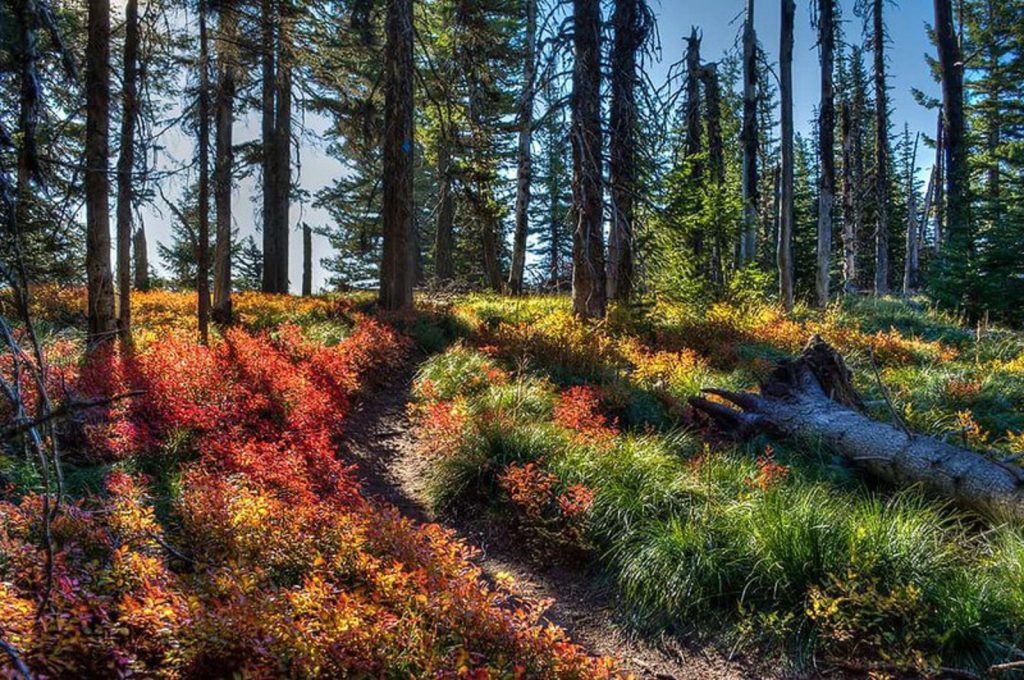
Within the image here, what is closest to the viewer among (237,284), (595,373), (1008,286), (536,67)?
(595,373)

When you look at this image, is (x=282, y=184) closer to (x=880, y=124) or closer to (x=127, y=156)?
(x=127, y=156)

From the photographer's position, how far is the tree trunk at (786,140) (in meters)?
12.7

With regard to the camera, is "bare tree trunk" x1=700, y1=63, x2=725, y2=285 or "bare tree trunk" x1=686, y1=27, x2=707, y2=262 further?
"bare tree trunk" x1=700, y1=63, x2=725, y2=285

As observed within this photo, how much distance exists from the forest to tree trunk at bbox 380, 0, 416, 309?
73 millimetres

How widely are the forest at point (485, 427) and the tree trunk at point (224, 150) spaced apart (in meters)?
0.08

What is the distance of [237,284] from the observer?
28.2m

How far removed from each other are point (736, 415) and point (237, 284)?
2795cm

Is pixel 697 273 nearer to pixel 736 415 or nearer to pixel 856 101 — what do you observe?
pixel 736 415

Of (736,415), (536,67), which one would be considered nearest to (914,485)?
(736,415)

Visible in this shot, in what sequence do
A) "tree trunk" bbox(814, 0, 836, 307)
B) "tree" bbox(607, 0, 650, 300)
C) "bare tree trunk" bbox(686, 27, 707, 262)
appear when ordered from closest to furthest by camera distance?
"tree" bbox(607, 0, 650, 300)
"bare tree trunk" bbox(686, 27, 707, 262)
"tree trunk" bbox(814, 0, 836, 307)

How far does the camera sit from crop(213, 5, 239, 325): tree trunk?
10492mm

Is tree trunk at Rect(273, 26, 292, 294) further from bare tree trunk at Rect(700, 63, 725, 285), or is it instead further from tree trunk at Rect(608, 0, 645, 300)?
bare tree trunk at Rect(700, 63, 725, 285)

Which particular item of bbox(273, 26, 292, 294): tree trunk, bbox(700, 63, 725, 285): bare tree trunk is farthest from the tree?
bbox(273, 26, 292, 294): tree trunk

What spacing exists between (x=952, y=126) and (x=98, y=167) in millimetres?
19937
